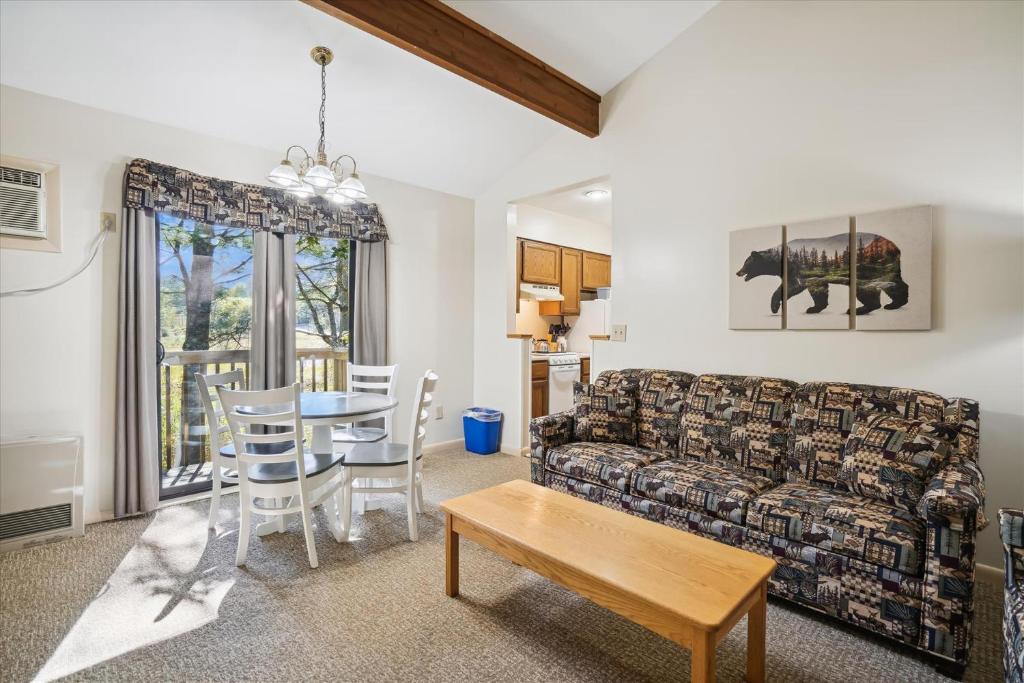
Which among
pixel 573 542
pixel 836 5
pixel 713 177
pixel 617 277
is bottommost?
pixel 573 542

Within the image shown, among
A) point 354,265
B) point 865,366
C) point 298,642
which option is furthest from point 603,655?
point 354,265

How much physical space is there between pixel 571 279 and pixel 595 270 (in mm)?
671

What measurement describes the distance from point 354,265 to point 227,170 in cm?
115

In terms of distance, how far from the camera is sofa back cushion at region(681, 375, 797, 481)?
2665 mm

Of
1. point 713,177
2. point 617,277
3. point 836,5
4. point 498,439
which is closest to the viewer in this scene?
point 836,5

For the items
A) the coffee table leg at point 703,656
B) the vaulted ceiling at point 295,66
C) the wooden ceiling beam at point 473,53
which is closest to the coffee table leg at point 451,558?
the coffee table leg at point 703,656

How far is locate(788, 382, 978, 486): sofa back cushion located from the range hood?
308cm

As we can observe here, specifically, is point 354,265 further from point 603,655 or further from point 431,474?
point 603,655

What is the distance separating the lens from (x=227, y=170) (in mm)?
3387

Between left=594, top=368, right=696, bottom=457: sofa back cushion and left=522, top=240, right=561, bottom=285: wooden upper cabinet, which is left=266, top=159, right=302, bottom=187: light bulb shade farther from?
left=522, top=240, right=561, bottom=285: wooden upper cabinet

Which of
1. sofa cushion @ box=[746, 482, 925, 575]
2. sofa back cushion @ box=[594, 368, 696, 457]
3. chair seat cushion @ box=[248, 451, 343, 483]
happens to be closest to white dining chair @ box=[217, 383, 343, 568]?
chair seat cushion @ box=[248, 451, 343, 483]

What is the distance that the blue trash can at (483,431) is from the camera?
4.57m

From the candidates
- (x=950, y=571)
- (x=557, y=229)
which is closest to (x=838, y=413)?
(x=950, y=571)

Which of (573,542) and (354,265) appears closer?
(573,542)
